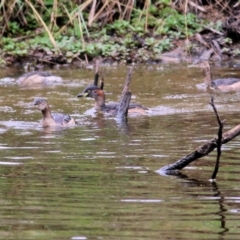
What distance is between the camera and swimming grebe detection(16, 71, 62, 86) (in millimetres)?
15875

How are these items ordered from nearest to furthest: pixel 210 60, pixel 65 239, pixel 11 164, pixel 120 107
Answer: pixel 65 239 < pixel 11 164 < pixel 120 107 < pixel 210 60

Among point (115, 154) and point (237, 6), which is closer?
point (115, 154)

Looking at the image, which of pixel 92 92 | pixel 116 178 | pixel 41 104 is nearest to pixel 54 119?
pixel 41 104

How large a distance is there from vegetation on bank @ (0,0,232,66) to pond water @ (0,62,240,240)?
6403 millimetres

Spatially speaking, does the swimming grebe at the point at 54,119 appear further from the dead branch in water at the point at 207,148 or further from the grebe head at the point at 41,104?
the dead branch in water at the point at 207,148

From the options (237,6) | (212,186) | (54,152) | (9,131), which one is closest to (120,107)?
(9,131)

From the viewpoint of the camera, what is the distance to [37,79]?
52.4ft

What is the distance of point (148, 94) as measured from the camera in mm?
14258

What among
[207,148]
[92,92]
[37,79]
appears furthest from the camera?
[37,79]

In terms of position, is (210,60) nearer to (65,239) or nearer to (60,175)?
(60,175)

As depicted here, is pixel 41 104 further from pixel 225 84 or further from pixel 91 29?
pixel 91 29

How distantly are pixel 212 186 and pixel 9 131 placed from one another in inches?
172

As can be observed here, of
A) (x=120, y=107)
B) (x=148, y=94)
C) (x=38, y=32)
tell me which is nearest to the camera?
(x=120, y=107)

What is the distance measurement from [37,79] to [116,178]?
31.2 feet
